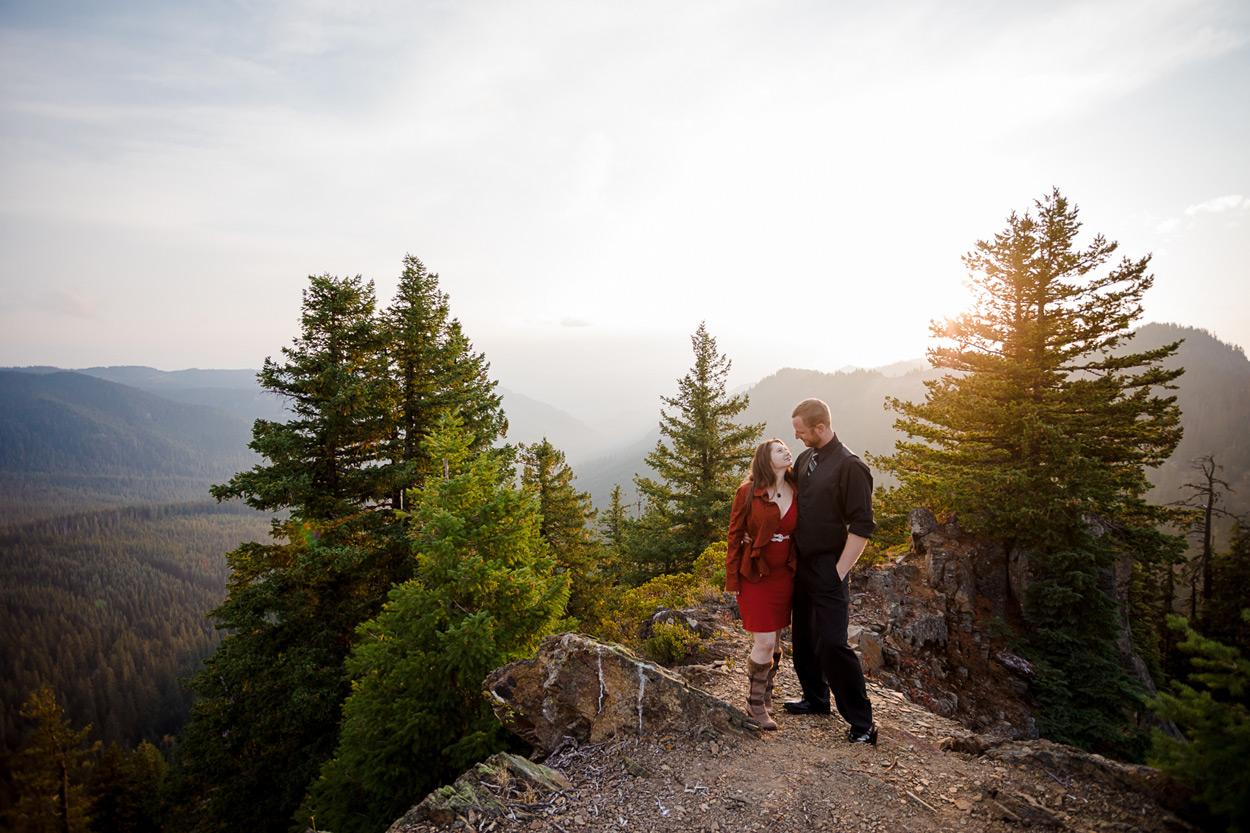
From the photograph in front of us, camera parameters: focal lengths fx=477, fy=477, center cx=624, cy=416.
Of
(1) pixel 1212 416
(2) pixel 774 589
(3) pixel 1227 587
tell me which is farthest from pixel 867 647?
(1) pixel 1212 416

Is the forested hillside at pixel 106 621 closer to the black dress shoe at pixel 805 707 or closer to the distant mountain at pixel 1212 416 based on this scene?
the black dress shoe at pixel 805 707

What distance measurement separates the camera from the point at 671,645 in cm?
741

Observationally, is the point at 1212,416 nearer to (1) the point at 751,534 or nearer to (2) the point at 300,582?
(1) the point at 751,534

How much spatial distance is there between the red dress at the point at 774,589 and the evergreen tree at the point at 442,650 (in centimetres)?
317

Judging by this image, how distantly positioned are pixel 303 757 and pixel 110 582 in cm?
20277

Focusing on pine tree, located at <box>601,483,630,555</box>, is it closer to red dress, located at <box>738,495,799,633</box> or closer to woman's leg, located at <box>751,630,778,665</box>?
woman's leg, located at <box>751,630,778,665</box>

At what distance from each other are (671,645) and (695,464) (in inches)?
507

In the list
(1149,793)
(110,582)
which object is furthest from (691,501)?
(110,582)

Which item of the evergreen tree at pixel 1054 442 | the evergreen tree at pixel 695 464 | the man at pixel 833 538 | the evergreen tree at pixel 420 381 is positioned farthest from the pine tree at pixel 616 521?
the man at pixel 833 538

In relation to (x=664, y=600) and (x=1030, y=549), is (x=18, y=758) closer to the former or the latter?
(x=664, y=600)

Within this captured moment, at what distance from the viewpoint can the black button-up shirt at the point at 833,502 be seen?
4.43 metres

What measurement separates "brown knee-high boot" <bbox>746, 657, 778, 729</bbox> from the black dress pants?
2.03ft

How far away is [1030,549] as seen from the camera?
410 inches

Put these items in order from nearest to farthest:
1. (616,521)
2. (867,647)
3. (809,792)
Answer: (809,792) → (867,647) → (616,521)
